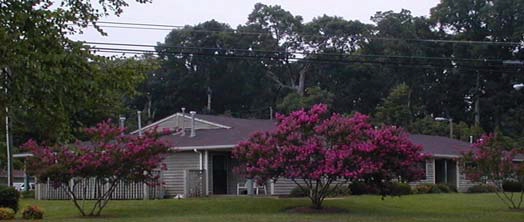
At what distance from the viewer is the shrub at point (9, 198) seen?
26219 mm

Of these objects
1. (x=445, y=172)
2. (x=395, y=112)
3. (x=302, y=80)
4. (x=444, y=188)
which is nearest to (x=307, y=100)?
(x=395, y=112)

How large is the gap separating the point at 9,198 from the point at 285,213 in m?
8.93

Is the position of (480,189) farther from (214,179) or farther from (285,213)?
(285,213)

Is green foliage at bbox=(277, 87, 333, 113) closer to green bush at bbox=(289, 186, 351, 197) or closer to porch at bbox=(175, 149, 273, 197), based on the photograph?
porch at bbox=(175, 149, 273, 197)

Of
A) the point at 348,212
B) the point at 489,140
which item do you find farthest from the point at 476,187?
the point at 348,212

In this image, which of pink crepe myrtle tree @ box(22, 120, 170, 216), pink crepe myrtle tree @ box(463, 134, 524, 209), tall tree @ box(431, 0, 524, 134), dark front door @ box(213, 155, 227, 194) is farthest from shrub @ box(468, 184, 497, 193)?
tall tree @ box(431, 0, 524, 134)

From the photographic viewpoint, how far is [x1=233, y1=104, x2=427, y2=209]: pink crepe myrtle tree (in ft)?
83.8

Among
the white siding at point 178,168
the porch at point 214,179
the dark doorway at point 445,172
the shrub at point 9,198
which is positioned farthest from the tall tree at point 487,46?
the shrub at point 9,198

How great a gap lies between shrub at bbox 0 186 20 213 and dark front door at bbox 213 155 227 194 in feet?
39.6

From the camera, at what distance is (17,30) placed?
35.4ft

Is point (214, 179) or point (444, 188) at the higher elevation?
point (214, 179)

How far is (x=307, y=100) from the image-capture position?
213 ft

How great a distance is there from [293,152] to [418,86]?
50370 millimetres

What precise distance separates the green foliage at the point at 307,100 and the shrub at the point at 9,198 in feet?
130
